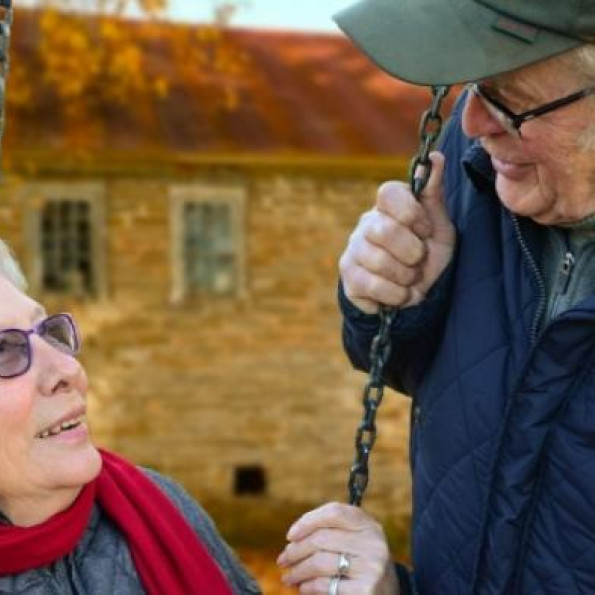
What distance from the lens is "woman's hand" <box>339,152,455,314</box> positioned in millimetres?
2258

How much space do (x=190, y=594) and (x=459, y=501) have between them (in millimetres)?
676

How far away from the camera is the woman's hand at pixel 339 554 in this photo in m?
2.23

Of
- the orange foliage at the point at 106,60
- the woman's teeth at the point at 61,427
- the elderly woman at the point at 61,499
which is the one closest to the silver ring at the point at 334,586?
the elderly woman at the point at 61,499

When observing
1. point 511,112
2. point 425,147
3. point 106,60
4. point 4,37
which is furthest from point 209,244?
point 511,112

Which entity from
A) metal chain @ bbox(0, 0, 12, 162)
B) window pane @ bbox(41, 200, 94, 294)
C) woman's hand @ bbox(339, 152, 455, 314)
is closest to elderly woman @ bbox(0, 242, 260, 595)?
metal chain @ bbox(0, 0, 12, 162)

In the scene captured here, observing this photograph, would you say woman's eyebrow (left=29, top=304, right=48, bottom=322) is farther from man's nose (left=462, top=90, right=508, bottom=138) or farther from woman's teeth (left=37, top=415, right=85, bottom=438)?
man's nose (left=462, top=90, right=508, bottom=138)

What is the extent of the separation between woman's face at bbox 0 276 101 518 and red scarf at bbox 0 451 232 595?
75 millimetres

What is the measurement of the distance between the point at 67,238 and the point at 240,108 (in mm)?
2397

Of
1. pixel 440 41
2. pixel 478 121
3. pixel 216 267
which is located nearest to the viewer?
pixel 440 41

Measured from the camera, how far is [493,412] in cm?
215

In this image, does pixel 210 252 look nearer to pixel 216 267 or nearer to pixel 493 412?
pixel 216 267

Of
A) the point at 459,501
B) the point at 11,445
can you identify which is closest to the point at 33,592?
the point at 11,445

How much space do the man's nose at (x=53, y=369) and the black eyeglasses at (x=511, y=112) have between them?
0.96 m

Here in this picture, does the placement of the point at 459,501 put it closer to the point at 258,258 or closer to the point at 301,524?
the point at 301,524
